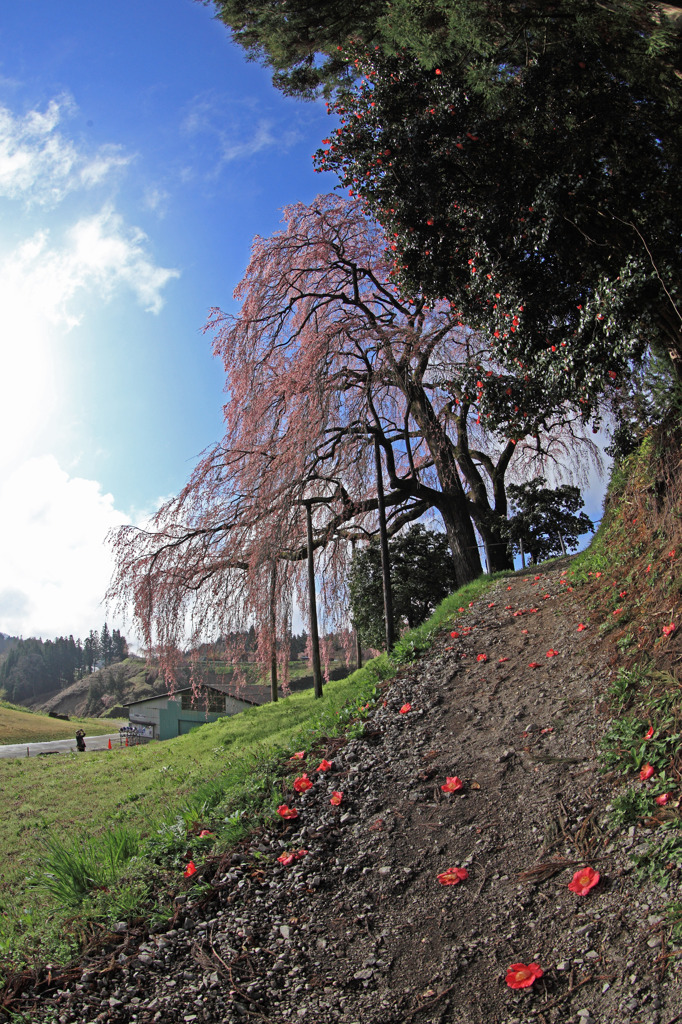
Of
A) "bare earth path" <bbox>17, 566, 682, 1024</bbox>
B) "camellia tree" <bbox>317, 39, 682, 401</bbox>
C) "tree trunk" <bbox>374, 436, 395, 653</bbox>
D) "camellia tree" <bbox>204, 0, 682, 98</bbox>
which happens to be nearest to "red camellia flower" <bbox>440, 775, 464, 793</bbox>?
"bare earth path" <bbox>17, 566, 682, 1024</bbox>

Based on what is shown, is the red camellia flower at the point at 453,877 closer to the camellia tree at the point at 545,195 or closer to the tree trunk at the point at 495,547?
the camellia tree at the point at 545,195

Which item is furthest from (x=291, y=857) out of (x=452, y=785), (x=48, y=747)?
(x=48, y=747)

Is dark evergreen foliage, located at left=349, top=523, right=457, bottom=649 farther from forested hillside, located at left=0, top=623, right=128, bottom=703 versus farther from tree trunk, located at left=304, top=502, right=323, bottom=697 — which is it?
forested hillside, located at left=0, top=623, right=128, bottom=703

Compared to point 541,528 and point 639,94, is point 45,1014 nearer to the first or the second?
point 639,94

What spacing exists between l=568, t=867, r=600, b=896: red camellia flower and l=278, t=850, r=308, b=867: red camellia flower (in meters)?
1.71

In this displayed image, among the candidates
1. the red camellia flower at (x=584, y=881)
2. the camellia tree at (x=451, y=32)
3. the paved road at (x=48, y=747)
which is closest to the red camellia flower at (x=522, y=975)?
the red camellia flower at (x=584, y=881)

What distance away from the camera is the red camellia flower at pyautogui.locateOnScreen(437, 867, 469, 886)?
135 inches

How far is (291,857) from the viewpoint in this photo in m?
3.93

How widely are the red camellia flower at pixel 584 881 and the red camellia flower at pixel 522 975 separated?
0.48 metres

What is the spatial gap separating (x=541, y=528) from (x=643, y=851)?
38.4ft

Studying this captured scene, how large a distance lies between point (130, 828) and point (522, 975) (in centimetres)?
425

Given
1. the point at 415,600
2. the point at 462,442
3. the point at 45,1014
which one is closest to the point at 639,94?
the point at 462,442

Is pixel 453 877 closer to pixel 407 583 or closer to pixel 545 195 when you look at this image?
pixel 545 195

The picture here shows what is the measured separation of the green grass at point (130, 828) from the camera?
12.5 feet
